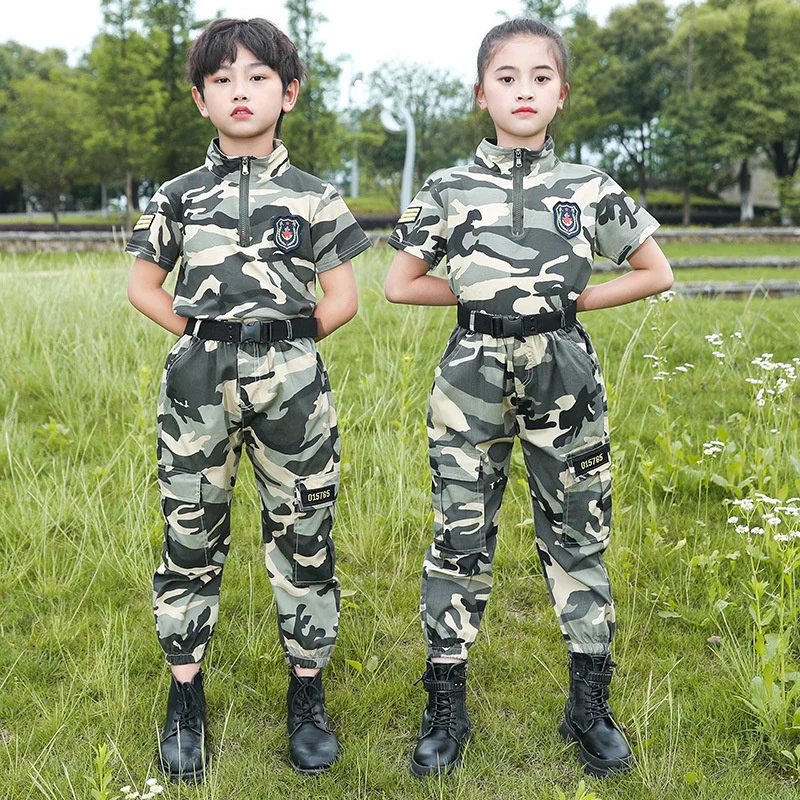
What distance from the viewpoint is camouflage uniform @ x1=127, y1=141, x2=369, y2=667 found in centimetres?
224

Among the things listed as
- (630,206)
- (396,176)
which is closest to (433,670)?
(630,206)

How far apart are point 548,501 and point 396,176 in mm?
36316

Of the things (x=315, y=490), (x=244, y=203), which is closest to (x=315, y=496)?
(x=315, y=490)

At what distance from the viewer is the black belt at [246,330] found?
7.29ft

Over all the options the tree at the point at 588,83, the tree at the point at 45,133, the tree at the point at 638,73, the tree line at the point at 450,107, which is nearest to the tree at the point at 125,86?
the tree line at the point at 450,107

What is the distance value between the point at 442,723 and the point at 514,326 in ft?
3.74

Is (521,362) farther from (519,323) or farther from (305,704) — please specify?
(305,704)

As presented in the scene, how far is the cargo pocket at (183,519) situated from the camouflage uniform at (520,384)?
2.09ft

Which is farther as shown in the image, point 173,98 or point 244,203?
point 173,98

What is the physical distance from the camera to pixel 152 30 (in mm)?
23812

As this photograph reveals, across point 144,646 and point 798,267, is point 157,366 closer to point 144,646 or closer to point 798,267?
point 144,646

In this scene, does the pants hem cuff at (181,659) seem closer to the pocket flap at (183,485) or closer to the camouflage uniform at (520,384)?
the pocket flap at (183,485)

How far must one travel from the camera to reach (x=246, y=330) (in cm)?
222

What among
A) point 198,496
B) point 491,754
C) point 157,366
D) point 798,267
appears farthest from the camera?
point 798,267
